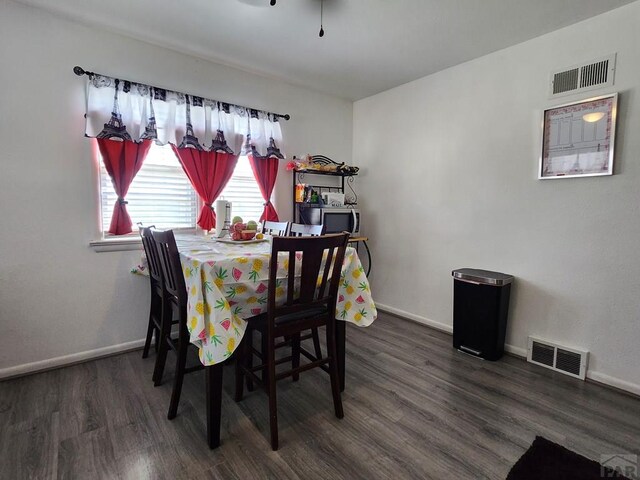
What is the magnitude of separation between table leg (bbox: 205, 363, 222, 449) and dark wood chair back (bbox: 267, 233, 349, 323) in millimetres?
373

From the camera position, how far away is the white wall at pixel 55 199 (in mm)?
2113

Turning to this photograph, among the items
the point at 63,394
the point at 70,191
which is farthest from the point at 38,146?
the point at 63,394

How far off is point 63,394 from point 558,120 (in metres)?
3.78

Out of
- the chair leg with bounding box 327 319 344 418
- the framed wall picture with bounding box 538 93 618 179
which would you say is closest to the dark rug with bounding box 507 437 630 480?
the chair leg with bounding box 327 319 344 418

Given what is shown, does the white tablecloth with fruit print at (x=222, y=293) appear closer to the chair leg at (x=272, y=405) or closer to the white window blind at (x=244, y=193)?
the chair leg at (x=272, y=405)

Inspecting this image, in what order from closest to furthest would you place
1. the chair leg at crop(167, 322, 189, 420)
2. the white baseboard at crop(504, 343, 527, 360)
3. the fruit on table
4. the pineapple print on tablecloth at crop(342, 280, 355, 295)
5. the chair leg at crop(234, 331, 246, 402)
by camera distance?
the chair leg at crop(167, 322, 189, 420), the chair leg at crop(234, 331, 246, 402), the pineapple print on tablecloth at crop(342, 280, 355, 295), the fruit on table, the white baseboard at crop(504, 343, 527, 360)

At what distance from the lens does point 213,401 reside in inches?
61.2

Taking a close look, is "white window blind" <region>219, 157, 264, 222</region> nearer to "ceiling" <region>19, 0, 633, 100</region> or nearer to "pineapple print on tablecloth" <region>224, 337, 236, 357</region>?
"ceiling" <region>19, 0, 633, 100</region>

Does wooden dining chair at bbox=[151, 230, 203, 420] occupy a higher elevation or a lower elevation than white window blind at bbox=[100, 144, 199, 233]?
lower

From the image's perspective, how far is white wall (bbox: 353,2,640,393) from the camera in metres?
2.09

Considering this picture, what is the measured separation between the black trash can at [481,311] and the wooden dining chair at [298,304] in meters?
1.37

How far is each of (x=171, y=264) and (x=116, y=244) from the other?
1202 millimetres

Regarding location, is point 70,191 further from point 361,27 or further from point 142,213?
point 361,27

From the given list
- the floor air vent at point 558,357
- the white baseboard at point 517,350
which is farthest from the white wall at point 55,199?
the floor air vent at point 558,357
